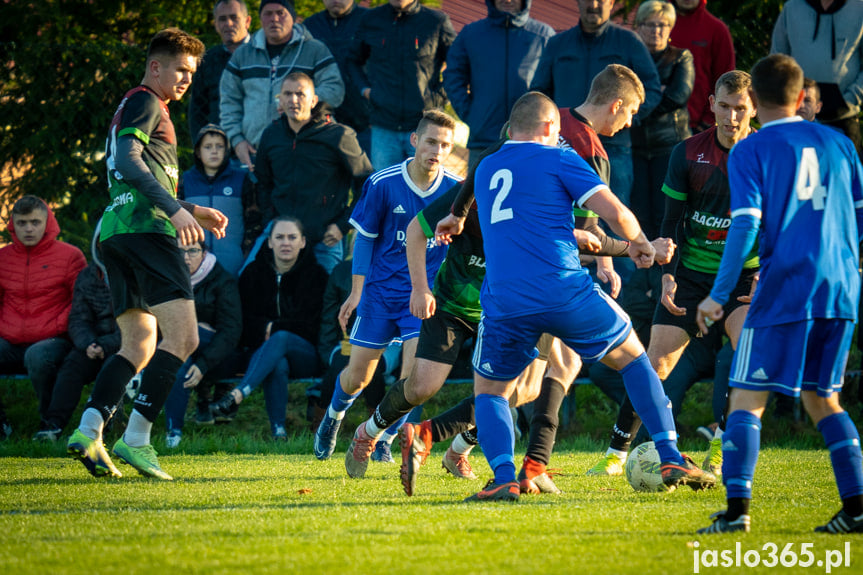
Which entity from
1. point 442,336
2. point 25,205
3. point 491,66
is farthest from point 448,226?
point 25,205

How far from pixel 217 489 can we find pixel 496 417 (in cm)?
171

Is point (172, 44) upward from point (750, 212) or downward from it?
upward

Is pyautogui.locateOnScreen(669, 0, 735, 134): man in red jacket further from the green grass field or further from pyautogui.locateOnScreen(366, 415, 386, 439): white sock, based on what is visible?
pyautogui.locateOnScreen(366, 415, 386, 439): white sock

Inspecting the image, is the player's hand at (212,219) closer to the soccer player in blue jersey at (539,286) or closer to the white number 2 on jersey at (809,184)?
the soccer player in blue jersey at (539,286)

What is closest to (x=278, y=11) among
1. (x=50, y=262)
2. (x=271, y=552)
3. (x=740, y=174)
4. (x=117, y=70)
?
(x=117, y=70)

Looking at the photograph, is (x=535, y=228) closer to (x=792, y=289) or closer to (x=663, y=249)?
(x=663, y=249)

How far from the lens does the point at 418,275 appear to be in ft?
20.2

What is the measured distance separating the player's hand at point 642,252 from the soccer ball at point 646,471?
119cm

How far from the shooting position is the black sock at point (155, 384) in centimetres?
642

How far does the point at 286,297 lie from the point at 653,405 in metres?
5.32

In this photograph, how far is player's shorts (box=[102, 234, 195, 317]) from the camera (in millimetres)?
6285

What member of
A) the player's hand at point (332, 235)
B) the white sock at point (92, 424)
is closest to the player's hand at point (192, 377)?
the player's hand at point (332, 235)

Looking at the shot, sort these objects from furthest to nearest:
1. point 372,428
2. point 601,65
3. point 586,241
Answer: point 601,65, point 372,428, point 586,241

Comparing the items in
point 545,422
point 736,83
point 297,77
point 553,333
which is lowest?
point 545,422
